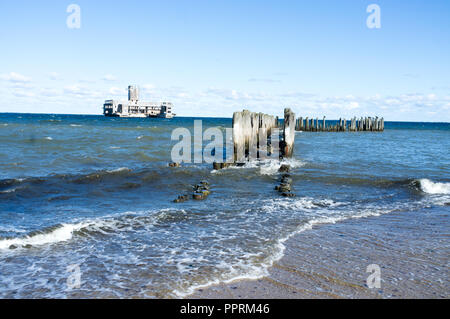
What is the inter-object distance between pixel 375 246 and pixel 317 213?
2.29 meters

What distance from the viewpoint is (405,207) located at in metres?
9.07

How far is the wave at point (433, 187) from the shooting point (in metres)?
11.2

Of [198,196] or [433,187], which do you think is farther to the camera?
[433,187]

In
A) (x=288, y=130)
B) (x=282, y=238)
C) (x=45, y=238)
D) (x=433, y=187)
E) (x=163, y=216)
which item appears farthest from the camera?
(x=288, y=130)

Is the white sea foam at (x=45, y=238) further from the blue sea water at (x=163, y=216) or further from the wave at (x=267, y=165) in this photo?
the wave at (x=267, y=165)

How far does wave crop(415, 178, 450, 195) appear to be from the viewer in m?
11.2

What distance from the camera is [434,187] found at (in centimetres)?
1149

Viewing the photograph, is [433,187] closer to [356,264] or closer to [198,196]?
[198,196]

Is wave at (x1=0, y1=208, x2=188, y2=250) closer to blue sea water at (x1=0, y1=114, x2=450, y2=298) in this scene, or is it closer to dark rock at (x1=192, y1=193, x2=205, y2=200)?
blue sea water at (x1=0, y1=114, x2=450, y2=298)

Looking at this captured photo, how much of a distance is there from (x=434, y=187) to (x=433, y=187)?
0.04 m
